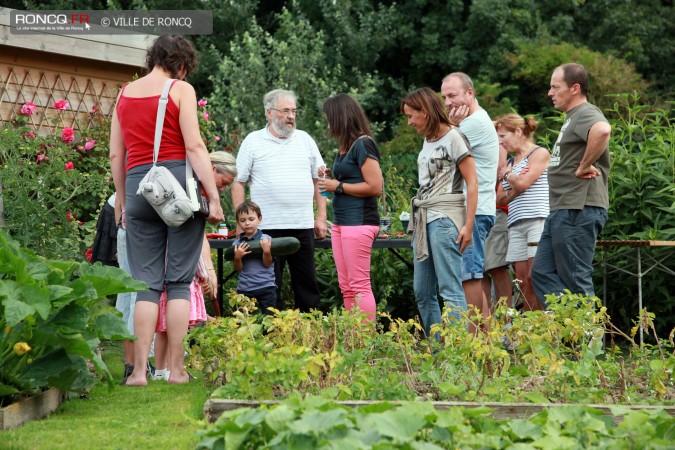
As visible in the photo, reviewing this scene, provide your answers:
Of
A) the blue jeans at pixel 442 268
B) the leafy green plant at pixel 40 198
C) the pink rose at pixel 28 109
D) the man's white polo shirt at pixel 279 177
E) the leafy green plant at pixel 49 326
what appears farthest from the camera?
the pink rose at pixel 28 109

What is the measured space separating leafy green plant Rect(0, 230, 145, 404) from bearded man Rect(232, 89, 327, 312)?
235 cm

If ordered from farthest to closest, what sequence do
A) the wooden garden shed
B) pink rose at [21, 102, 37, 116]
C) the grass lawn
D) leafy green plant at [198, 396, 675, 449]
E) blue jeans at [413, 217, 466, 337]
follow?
the wooden garden shed, pink rose at [21, 102, 37, 116], blue jeans at [413, 217, 466, 337], the grass lawn, leafy green plant at [198, 396, 675, 449]

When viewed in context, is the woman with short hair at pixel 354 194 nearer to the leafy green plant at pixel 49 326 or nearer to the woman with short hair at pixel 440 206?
the woman with short hair at pixel 440 206

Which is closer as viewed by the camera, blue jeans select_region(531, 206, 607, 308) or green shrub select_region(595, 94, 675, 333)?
blue jeans select_region(531, 206, 607, 308)

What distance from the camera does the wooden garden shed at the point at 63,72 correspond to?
8.71m

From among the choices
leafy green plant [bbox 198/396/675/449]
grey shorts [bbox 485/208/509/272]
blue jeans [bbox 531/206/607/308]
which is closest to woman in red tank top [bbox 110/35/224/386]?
blue jeans [bbox 531/206/607/308]

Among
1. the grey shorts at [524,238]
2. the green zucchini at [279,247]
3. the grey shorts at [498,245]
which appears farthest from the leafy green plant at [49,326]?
the grey shorts at [498,245]

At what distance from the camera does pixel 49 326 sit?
145 inches

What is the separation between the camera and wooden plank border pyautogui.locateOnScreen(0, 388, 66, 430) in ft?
11.6

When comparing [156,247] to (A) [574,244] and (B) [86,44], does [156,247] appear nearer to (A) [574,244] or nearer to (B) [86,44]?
(A) [574,244]

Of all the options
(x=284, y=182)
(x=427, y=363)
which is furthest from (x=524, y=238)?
(x=427, y=363)

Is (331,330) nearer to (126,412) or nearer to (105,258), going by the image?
(126,412)

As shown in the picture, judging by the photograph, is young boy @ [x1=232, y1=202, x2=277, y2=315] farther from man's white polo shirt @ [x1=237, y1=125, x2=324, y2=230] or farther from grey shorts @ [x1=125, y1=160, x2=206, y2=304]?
grey shorts @ [x1=125, y1=160, x2=206, y2=304]

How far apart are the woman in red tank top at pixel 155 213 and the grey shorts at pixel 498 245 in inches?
96.1
